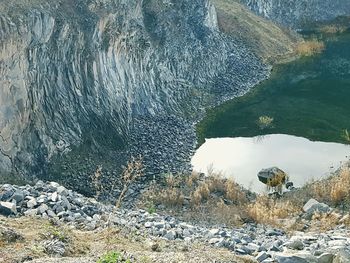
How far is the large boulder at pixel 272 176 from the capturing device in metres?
28.1

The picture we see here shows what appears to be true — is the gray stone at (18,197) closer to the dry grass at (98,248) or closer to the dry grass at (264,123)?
the dry grass at (98,248)

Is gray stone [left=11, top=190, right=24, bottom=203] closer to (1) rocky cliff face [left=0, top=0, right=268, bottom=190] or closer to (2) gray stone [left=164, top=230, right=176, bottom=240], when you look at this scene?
(2) gray stone [left=164, top=230, right=176, bottom=240]

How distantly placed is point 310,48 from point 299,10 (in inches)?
837

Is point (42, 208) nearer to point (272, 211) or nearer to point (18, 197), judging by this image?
point (18, 197)

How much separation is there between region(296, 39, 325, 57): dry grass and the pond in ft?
14.7

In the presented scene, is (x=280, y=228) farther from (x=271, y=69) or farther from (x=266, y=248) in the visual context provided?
(x=271, y=69)

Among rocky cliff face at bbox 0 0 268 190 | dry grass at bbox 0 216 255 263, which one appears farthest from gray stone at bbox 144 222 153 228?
rocky cliff face at bbox 0 0 268 190

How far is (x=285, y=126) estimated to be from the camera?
39500 millimetres

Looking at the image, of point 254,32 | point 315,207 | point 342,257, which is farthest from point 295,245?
point 254,32

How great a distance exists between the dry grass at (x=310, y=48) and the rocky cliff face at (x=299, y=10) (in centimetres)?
1108

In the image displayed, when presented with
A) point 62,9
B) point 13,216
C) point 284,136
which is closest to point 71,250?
point 13,216

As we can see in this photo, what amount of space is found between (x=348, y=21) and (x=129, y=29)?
5374cm

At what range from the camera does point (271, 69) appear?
5434cm

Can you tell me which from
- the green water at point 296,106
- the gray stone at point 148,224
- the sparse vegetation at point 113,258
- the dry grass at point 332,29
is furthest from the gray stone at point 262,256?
the dry grass at point 332,29
